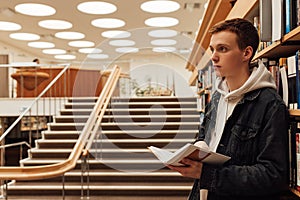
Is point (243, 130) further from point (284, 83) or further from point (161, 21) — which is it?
point (161, 21)

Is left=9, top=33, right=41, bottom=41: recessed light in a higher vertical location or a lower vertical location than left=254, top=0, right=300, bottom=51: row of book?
higher

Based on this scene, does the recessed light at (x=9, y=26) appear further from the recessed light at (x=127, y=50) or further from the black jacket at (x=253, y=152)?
the black jacket at (x=253, y=152)

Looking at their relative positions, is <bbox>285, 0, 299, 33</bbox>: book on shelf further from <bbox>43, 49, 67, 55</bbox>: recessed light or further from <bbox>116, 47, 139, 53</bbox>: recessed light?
<bbox>43, 49, 67, 55</bbox>: recessed light

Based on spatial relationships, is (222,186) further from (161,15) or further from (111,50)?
(111,50)

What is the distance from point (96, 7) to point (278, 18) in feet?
21.2

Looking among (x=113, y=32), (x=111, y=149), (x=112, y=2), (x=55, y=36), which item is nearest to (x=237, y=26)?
(x=111, y=149)

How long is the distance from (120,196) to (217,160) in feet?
11.0

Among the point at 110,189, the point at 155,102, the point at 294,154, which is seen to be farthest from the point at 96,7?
the point at 294,154

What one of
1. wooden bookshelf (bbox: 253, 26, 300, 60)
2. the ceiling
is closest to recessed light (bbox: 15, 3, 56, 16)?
the ceiling

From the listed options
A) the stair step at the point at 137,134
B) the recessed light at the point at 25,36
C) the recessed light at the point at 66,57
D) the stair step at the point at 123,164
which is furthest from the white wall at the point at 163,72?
the stair step at the point at 123,164

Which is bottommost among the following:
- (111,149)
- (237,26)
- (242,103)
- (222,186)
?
(111,149)

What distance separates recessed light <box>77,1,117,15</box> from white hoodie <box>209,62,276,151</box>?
20.1 ft

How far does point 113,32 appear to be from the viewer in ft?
31.6

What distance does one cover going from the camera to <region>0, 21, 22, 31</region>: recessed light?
8453mm
